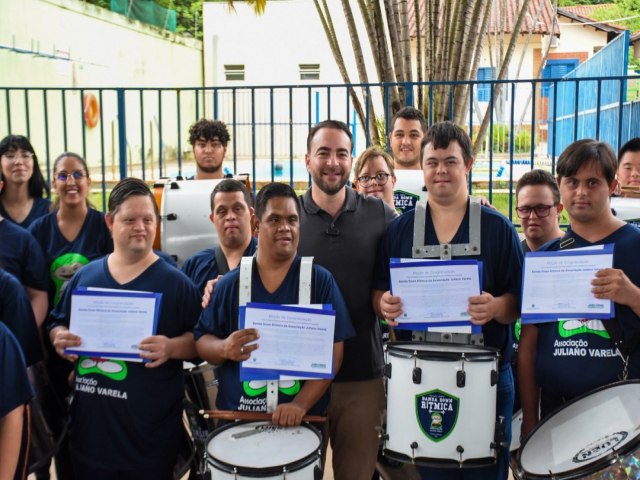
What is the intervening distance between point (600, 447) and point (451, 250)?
1055 mm

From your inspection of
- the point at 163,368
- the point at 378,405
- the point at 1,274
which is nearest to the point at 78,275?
the point at 1,274

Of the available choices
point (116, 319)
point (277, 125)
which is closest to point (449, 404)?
point (116, 319)

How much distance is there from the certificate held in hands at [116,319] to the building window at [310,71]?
2401 cm

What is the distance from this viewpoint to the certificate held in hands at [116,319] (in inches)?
128

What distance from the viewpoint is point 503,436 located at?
120 inches

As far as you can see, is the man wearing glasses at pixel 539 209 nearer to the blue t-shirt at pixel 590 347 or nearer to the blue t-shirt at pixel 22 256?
the blue t-shirt at pixel 590 347

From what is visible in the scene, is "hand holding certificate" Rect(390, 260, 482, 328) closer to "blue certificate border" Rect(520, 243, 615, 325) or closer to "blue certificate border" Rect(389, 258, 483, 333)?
"blue certificate border" Rect(389, 258, 483, 333)

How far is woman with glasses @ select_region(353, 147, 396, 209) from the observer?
14.8 ft

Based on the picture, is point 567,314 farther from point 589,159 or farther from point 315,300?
point 315,300

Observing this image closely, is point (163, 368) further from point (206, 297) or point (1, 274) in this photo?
point (1, 274)

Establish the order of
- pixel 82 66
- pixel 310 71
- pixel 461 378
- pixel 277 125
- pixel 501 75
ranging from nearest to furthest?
pixel 461 378
pixel 501 75
pixel 82 66
pixel 277 125
pixel 310 71

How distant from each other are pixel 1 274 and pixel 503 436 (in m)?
2.30

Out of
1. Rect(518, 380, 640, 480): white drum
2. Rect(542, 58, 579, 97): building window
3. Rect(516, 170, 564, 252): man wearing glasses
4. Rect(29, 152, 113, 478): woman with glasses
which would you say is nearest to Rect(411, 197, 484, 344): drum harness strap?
Rect(518, 380, 640, 480): white drum

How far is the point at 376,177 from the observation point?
4.51 meters
